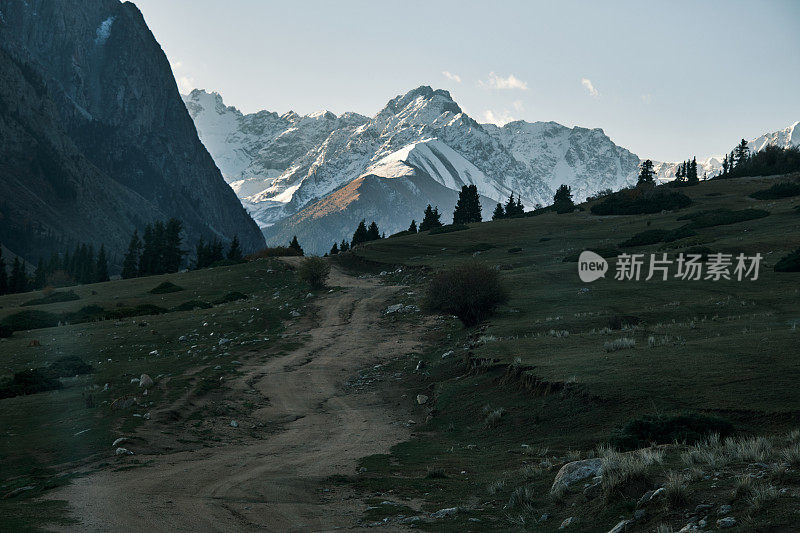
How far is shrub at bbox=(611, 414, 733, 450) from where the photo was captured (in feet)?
41.3

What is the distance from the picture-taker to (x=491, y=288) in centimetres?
3431

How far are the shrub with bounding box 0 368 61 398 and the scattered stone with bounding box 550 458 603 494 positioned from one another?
19.6 meters

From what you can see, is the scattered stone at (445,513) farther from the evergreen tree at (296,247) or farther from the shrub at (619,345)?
the evergreen tree at (296,247)

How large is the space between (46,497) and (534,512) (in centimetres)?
882

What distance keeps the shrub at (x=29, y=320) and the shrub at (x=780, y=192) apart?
79191 mm

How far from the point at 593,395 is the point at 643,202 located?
252ft

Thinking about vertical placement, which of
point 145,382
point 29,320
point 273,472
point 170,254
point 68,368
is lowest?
point 273,472

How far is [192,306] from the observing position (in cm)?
4938

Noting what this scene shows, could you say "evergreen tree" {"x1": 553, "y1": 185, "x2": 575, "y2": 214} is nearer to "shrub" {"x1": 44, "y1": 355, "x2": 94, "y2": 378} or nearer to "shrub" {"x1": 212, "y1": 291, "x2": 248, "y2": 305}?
"shrub" {"x1": 212, "y1": 291, "x2": 248, "y2": 305}

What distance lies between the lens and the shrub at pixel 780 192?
248ft

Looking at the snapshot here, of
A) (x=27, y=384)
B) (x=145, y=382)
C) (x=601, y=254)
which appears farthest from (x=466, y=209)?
(x=27, y=384)

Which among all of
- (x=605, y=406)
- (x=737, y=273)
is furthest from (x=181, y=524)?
(x=737, y=273)

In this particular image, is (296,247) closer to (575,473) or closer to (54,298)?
(54,298)

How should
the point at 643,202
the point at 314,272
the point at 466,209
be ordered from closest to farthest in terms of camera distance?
the point at 314,272, the point at 643,202, the point at 466,209
